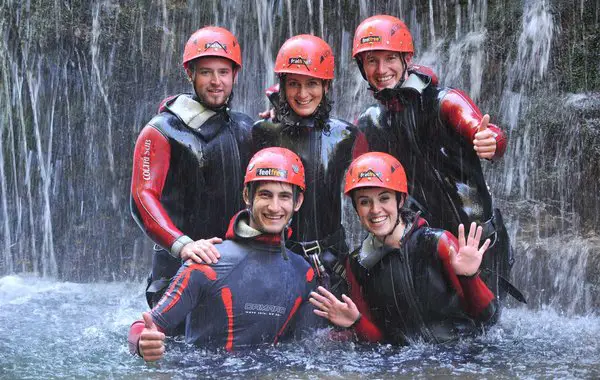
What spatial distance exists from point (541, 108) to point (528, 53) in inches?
21.8

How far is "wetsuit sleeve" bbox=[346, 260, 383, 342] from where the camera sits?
4.36 m

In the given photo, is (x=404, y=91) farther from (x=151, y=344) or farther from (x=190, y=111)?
(x=151, y=344)

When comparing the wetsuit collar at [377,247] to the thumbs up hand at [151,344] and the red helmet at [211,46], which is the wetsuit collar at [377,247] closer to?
the thumbs up hand at [151,344]

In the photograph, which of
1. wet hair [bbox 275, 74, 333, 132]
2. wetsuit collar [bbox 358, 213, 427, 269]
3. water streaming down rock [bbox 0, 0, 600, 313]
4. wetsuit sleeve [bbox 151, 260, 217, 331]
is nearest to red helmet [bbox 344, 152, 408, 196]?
wetsuit collar [bbox 358, 213, 427, 269]

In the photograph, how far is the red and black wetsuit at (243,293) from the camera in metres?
4.14

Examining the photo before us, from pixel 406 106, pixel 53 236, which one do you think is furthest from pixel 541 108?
pixel 53 236

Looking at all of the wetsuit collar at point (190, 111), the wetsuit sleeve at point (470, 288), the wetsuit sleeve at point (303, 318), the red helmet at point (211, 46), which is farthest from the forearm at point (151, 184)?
the wetsuit sleeve at point (470, 288)

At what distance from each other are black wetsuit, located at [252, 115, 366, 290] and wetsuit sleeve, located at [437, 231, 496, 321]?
64cm

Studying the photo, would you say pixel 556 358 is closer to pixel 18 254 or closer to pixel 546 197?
pixel 546 197

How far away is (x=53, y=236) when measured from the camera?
351 inches

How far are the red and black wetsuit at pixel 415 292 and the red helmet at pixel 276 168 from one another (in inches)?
20.8

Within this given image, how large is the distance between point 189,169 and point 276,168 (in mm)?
696

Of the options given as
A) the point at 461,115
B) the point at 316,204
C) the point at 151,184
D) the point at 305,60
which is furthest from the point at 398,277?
the point at 151,184

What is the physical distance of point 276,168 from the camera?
425 centimetres
